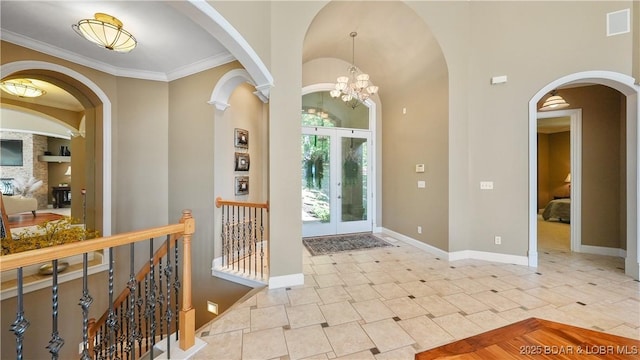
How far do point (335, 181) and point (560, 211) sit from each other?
6.75 metres

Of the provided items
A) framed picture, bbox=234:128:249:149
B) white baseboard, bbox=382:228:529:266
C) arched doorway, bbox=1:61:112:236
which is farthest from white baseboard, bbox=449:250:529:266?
arched doorway, bbox=1:61:112:236

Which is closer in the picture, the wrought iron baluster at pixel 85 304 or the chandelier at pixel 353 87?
the wrought iron baluster at pixel 85 304

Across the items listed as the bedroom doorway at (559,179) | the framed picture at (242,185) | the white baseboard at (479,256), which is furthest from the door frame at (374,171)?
the bedroom doorway at (559,179)

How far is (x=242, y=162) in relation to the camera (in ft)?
14.8

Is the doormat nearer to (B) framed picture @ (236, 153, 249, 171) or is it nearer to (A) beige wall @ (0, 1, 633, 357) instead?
(A) beige wall @ (0, 1, 633, 357)

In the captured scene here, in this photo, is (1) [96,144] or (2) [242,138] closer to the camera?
(1) [96,144]

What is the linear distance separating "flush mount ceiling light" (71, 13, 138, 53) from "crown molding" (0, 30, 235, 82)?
3.23ft

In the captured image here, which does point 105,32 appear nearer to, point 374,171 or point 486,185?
point 374,171

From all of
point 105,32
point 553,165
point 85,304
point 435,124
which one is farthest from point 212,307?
point 553,165

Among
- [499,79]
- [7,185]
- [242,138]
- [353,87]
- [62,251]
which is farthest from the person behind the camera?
[7,185]

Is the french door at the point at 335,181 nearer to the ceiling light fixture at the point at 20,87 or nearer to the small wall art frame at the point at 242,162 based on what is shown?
the small wall art frame at the point at 242,162

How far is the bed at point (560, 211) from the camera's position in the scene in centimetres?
689

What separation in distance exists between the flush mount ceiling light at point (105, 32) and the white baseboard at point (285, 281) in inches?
132

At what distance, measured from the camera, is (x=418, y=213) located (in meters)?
4.64
